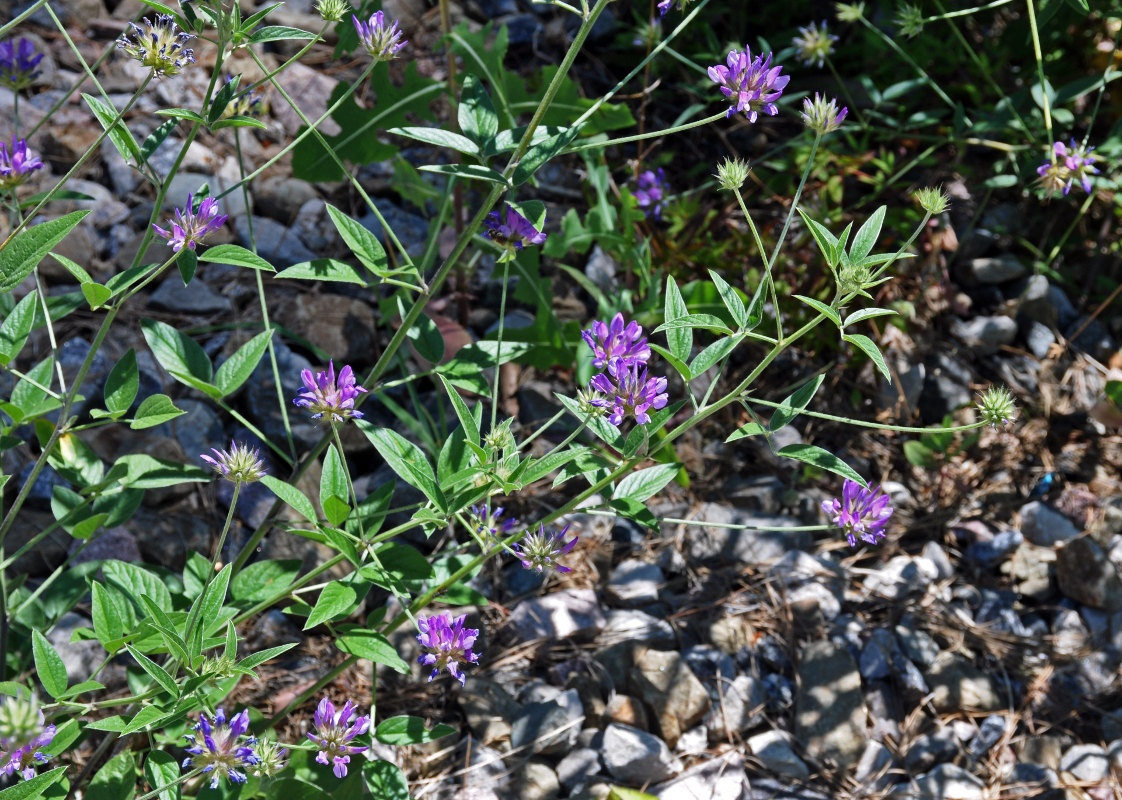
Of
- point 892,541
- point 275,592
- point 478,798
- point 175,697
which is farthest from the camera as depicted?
point 892,541

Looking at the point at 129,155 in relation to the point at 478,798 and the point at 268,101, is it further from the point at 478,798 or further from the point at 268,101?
the point at 268,101

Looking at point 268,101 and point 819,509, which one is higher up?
point 268,101

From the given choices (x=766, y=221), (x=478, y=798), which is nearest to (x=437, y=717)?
(x=478, y=798)

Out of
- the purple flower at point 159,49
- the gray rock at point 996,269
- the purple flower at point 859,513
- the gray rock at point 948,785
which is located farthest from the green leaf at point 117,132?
the gray rock at point 996,269

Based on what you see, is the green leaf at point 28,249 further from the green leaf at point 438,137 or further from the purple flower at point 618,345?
the purple flower at point 618,345

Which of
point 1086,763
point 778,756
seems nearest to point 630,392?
point 778,756

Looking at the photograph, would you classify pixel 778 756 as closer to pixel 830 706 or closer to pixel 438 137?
pixel 830 706
